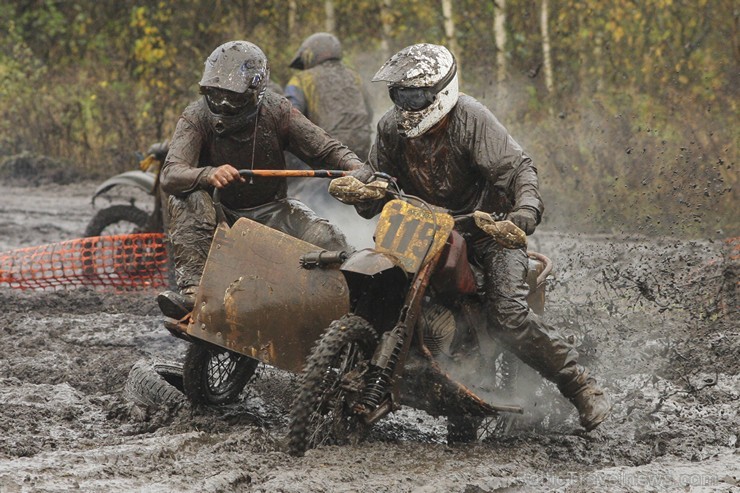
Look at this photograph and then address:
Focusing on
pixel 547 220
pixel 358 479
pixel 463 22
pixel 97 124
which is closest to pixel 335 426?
pixel 358 479

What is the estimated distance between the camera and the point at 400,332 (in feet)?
19.2

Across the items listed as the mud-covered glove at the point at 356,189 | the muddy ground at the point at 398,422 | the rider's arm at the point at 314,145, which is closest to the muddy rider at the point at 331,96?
the muddy ground at the point at 398,422

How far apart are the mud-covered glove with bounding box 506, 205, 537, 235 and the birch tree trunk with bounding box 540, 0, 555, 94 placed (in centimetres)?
1334

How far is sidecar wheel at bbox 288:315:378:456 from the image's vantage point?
5.60m

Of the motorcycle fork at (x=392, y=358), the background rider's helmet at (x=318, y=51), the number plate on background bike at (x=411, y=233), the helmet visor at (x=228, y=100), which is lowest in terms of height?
the motorcycle fork at (x=392, y=358)

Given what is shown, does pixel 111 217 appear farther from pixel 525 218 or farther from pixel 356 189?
pixel 525 218

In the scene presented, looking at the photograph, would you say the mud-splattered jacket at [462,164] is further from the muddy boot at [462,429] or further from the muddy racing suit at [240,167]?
the muddy boot at [462,429]

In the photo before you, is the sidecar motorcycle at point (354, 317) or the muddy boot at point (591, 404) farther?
the muddy boot at point (591, 404)

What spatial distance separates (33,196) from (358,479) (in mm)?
13943

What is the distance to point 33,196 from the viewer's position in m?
18.3

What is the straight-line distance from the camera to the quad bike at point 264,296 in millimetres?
6219

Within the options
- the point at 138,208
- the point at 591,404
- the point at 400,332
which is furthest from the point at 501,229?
the point at 138,208

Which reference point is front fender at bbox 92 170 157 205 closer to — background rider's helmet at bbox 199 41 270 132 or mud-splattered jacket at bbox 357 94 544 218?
background rider's helmet at bbox 199 41 270 132

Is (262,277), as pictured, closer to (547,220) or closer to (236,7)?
(547,220)
